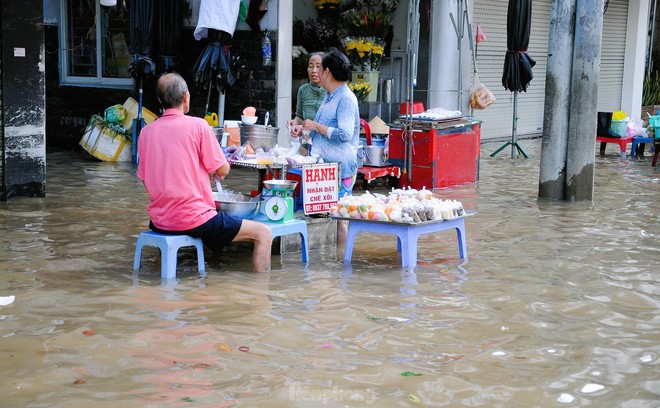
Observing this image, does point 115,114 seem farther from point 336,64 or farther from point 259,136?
point 336,64

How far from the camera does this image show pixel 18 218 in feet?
31.5

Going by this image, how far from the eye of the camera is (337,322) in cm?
611

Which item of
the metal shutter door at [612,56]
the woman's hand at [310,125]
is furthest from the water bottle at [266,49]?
the metal shutter door at [612,56]

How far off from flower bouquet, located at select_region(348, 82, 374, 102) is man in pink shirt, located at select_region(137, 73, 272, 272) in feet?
25.7

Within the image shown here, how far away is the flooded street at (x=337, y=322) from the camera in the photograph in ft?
15.9

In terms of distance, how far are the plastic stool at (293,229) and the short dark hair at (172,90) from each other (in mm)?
1259

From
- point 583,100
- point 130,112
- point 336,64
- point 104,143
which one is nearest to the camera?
point 336,64

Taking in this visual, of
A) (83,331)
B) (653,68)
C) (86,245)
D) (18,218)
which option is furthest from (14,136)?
(653,68)

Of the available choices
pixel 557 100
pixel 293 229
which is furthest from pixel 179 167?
pixel 557 100

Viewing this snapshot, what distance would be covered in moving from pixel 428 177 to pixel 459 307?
6.04 metres

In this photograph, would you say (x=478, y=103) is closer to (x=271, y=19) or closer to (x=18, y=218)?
(x=271, y=19)

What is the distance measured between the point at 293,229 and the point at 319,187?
55 cm

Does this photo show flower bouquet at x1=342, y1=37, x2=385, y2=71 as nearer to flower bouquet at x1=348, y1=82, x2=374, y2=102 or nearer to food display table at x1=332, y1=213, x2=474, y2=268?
flower bouquet at x1=348, y1=82, x2=374, y2=102

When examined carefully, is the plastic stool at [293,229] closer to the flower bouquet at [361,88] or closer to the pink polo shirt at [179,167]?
the pink polo shirt at [179,167]
